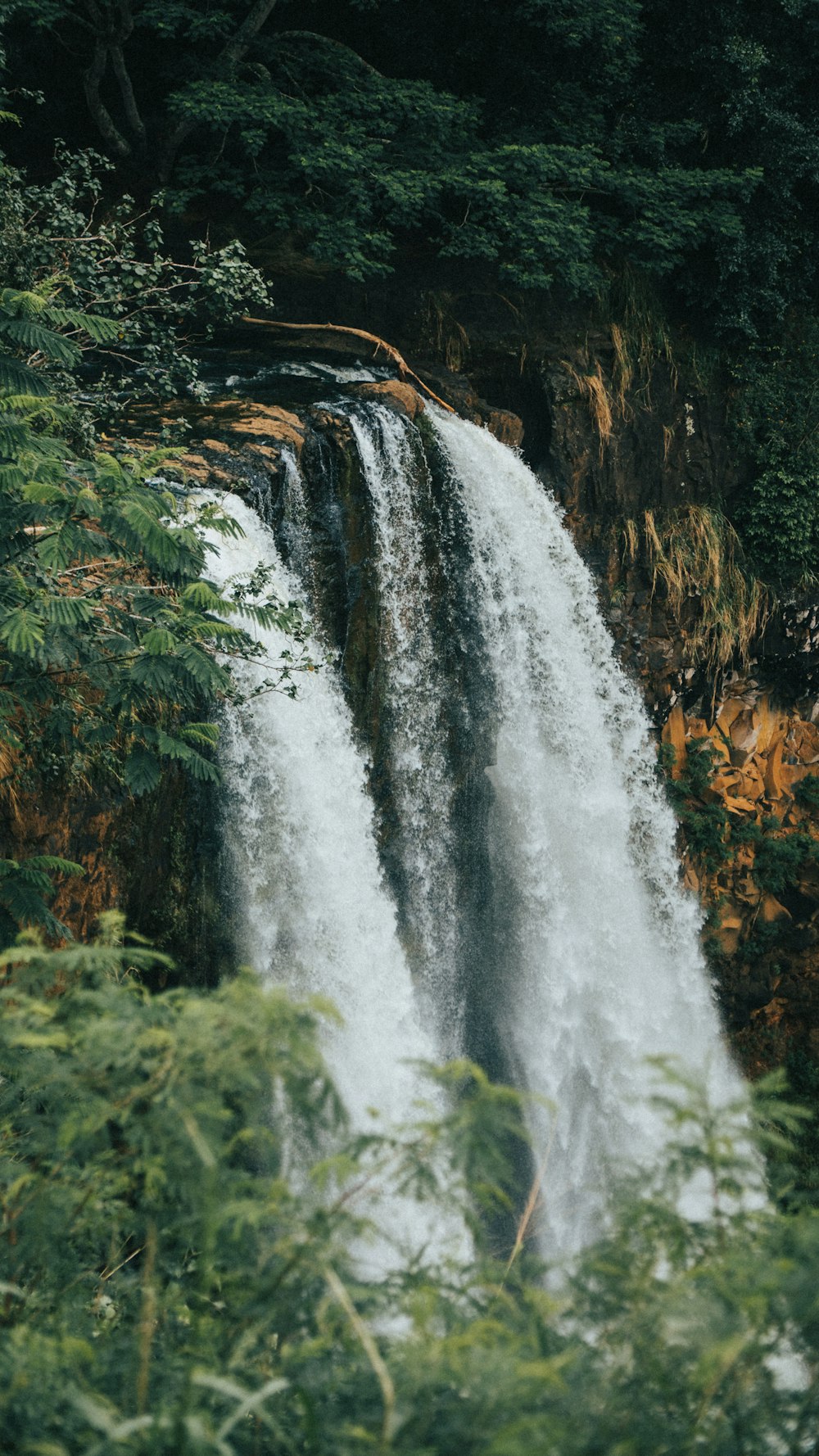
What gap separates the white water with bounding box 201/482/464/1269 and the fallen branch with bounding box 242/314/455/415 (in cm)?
281

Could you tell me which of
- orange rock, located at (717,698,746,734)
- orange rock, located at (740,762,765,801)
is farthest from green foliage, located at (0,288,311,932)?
orange rock, located at (740,762,765,801)

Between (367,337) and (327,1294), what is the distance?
7.99 metres

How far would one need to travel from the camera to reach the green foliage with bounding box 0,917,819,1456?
1.62m

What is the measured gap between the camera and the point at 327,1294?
179cm

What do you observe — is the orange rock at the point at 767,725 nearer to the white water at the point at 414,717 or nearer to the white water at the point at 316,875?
the white water at the point at 414,717

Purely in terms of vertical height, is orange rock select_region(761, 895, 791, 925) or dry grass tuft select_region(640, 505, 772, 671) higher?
Answer: dry grass tuft select_region(640, 505, 772, 671)

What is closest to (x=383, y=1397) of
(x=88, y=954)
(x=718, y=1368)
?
(x=718, y=1368)

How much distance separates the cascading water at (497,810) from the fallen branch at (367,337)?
0.62 meters

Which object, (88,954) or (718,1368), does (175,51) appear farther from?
(718,1368)

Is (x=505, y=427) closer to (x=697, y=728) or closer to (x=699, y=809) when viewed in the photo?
(x=697, y=728)

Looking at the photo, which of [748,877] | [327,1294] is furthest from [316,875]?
[748,877]

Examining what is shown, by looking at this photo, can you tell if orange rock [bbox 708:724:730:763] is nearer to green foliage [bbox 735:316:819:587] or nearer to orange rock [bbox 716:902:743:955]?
orange rock [bbox 716:902:743:955]

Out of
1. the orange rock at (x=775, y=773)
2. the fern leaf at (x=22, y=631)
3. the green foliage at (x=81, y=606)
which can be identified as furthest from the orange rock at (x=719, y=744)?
the fern leaf at (x=22, y=631)

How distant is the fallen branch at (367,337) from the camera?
848 cm
